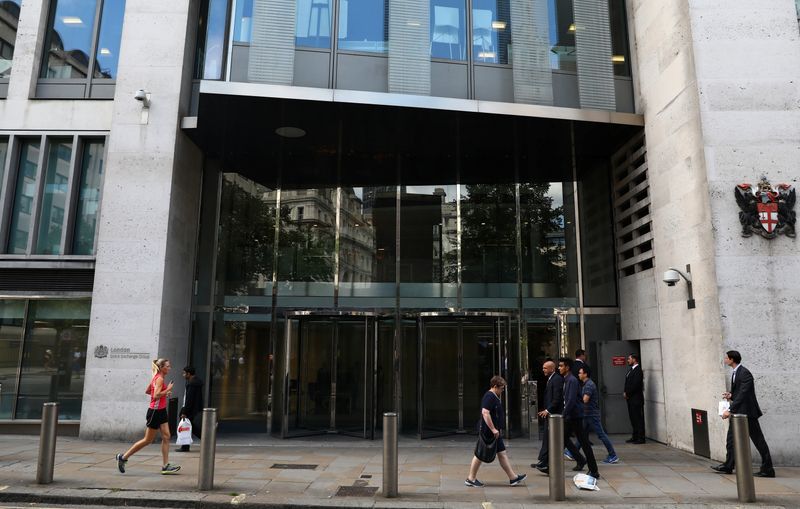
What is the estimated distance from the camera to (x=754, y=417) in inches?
319

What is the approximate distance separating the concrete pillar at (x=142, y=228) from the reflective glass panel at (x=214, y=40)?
343 millimetres

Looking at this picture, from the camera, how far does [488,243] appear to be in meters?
14.1

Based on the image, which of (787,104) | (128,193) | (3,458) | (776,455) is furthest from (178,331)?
(787,104)

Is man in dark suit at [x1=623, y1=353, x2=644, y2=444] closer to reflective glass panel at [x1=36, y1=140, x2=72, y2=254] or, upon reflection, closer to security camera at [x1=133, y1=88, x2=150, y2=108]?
security camera at [x1=133, y1=88, x2=150, y2=108]

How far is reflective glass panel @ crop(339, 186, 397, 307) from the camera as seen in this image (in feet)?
45.4

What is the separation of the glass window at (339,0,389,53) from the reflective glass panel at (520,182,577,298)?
5178mm

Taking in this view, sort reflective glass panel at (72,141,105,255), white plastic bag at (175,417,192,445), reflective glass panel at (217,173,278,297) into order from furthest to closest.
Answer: reflective glass panel at (217,173,278,297)
reflective glass panel at (72,141,105,255)
white plastic bag at (175,417,192,445)

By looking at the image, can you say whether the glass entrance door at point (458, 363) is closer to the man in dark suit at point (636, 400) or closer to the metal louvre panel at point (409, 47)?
the man in dark suit at point (636, 400)

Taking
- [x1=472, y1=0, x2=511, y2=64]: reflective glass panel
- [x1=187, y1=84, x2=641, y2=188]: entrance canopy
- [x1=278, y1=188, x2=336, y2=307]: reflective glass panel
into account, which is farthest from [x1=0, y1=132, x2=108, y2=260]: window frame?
[x1=472, y1=0, x2=511, y2=64]: reflective glass panel

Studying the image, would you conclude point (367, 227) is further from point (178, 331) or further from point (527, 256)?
point (178, 331)

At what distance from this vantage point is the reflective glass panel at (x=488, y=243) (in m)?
13.8

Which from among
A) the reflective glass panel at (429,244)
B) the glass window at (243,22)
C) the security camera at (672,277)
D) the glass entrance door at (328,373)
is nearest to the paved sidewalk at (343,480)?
the glass entrance door at (328,373)

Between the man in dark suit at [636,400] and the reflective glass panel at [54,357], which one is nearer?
the man in dark suit at [636,400]

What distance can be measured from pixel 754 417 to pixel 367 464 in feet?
18.9
